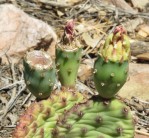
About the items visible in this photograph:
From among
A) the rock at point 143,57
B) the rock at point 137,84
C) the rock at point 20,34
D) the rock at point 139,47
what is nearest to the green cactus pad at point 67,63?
the rock at point 137,84

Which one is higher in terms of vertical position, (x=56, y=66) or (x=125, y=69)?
Answer: (x=125, y=69)

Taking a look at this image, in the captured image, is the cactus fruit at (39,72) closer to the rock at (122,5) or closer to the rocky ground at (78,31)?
the rocky ground at (78,31)

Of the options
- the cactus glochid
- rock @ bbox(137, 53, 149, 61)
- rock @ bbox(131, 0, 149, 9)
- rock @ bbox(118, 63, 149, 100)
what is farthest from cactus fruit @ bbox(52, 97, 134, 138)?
rock @ bbox(131, 0, 149, 9)

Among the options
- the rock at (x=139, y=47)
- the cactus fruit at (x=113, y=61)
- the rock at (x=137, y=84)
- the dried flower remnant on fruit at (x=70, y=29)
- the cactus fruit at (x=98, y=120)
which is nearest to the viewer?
the cactus fruit at (x=113, y=61)

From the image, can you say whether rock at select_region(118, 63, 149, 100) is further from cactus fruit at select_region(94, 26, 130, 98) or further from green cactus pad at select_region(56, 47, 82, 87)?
cactus fruit at select_region(94, 26, 130, 98)

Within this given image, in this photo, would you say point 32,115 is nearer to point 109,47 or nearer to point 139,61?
point 109,47

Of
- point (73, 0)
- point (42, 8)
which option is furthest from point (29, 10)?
point (73, 0)

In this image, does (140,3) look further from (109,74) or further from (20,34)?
(109,74)
